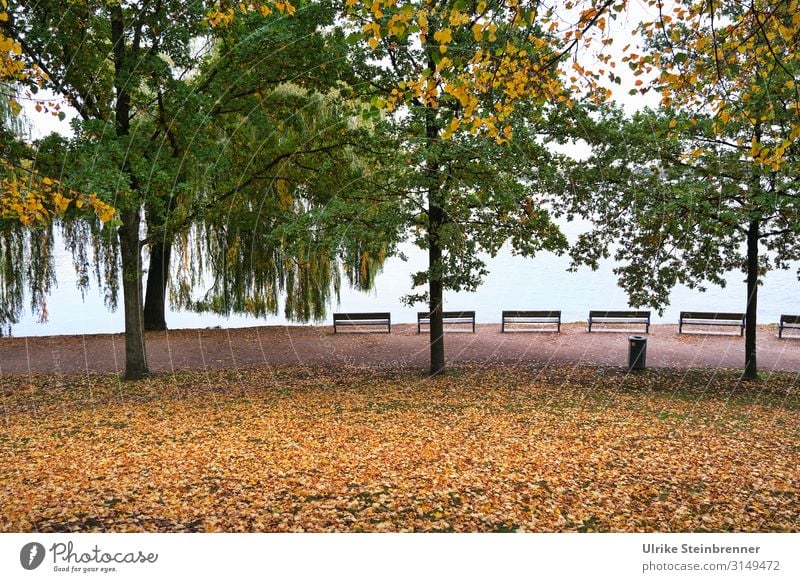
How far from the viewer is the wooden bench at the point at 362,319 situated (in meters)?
16.9

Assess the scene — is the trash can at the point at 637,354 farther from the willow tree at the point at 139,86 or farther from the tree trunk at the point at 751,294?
the willow tree at the point at 139,86

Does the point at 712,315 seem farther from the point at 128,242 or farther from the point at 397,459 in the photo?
the point at 128,242

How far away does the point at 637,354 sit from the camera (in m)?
11.4

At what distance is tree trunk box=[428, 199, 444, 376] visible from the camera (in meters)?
9.66

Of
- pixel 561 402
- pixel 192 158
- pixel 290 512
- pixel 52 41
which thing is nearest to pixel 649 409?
pixel 561 402

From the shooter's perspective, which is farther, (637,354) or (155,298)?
(155,298)

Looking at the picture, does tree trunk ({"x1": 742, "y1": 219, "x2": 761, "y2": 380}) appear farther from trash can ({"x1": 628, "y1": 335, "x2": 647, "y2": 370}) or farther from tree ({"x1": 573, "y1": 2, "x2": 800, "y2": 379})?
trash can ({"x1": 628, "y1": 335, "x2": 647, "y2": 370})

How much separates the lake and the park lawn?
135 inches

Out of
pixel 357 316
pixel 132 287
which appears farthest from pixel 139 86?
pixel 357 316

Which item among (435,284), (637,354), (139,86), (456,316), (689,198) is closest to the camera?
(689,198)

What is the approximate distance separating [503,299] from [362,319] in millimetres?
18898

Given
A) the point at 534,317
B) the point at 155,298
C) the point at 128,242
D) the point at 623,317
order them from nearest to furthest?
the point at 128,242 → the point at 623,317 → the point at 155,298 → the point at 534,317

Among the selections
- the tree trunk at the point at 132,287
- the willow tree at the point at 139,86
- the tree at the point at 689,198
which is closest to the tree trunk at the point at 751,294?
the tree at the point at 689,198

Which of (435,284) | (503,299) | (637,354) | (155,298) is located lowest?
(637,354)
